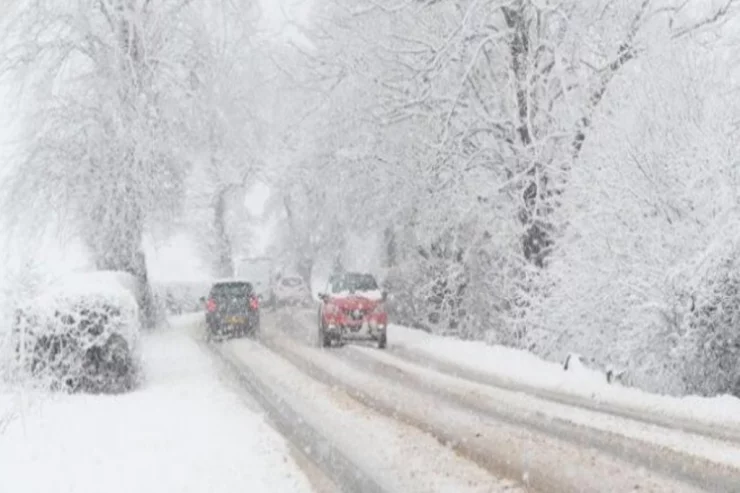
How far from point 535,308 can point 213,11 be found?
65.2 ft

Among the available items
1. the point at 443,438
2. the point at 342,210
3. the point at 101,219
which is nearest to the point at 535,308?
the point at 443,438

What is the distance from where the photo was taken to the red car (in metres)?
24.0

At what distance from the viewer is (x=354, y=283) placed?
A: 2522 cm

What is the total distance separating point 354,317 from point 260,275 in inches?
960

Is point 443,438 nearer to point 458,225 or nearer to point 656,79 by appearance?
point 656,79

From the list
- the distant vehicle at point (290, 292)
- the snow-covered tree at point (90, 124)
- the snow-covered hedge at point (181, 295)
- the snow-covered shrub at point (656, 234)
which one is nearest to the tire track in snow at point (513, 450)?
the snow-covered shrub at point (656, 234)

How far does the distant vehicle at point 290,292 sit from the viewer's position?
45812 mm

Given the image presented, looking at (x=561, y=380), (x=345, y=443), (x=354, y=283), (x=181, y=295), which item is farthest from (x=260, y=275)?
(x=345, y=443)

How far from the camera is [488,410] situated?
12.6 metres

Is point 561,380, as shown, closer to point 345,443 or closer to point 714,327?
point 714,327

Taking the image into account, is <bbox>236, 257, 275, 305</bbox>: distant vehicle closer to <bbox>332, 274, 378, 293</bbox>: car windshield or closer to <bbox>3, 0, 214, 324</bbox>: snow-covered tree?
<bbox>3, 0, 214, 324</bbox>: snow-covered tree

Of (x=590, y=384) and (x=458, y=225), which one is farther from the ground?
(x=458, y=225)

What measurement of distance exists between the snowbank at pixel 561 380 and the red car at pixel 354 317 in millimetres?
838

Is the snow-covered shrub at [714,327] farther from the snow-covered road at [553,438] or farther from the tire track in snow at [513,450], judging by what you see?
the tire track in snow at [513,450]
